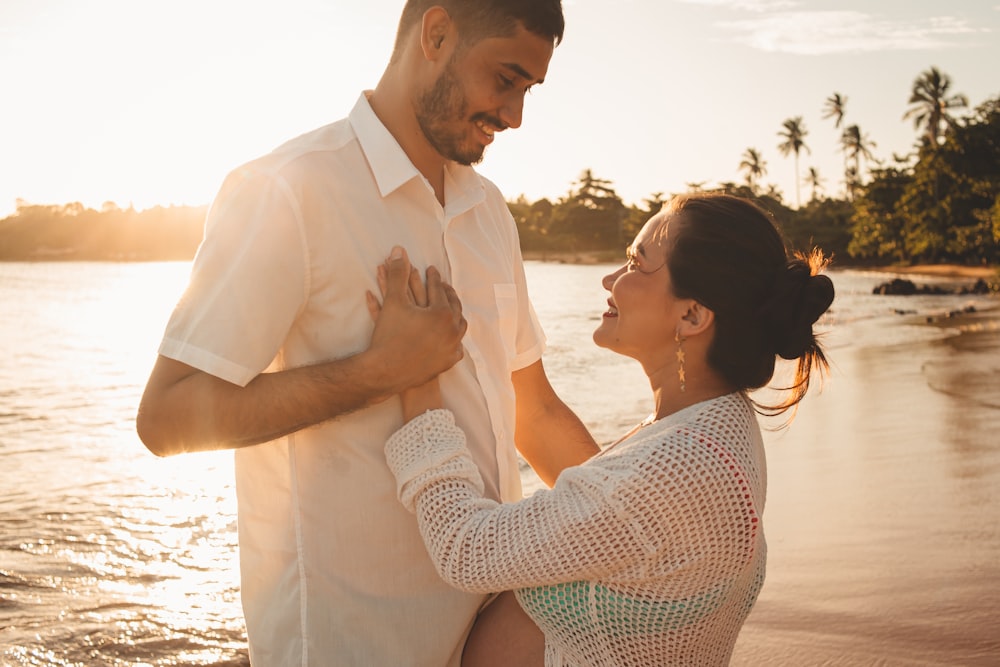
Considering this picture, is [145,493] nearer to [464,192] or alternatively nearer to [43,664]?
[43,664]

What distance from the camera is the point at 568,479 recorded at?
167cm

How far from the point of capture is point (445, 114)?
2.01m

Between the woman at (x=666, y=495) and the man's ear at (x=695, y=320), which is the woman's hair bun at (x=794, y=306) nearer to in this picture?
the woman at (x=666, y=495)

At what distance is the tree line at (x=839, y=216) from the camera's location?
45.9m

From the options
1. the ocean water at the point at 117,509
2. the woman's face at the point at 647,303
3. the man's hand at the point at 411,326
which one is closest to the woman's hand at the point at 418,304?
the man's hand at the point at 411,326

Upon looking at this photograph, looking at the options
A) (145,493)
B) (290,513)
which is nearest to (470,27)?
(290,513)

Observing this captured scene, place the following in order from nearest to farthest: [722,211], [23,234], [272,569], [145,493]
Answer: [272,569], [722,211], [145,493], [23,234]

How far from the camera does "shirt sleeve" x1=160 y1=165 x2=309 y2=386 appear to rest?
5.32ft

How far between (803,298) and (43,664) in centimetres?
386

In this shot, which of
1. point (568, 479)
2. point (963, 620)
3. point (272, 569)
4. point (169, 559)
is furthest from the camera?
point (169, 559)

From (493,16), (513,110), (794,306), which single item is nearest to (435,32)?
(493,16)

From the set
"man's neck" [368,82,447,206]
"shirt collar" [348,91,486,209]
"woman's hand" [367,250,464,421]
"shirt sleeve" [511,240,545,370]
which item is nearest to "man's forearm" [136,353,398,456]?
"woman's hand" [367,250,464,421]

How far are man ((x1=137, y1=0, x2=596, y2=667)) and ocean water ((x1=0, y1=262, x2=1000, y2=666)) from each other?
121 centimetres

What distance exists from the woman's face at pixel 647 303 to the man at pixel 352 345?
283mm
